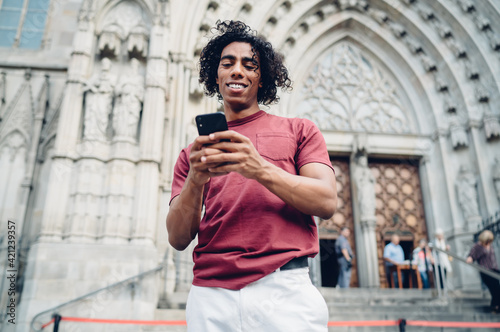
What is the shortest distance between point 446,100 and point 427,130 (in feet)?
2.93

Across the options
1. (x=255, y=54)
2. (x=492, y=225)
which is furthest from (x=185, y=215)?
(x=492, y=225)

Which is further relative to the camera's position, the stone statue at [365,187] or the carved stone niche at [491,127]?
the stone statue at [365,187]

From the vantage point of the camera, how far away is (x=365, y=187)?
31.7 feet

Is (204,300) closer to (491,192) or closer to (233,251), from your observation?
(233,251)

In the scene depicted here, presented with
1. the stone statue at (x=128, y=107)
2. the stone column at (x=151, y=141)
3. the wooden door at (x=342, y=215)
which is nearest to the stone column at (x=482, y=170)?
the wooden door at (x=342, y=215)

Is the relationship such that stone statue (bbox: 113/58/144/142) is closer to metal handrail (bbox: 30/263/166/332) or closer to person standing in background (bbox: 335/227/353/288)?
metal handrail (bbox: 30/263/166/332)

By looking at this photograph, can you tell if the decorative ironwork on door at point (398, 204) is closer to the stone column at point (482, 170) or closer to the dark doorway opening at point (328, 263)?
the dark doorway opening at point (328, 263)

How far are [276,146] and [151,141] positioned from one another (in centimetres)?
558

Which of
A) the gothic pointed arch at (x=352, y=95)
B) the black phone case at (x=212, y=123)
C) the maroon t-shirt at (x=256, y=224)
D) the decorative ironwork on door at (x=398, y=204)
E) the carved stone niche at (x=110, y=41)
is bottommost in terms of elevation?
the maroon t-shirt at (x=256, y=224)

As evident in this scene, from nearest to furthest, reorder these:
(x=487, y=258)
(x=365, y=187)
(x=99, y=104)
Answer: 1. (x=487, y=258)
2. (x=99, y=104)
3. (x=365, y=187)

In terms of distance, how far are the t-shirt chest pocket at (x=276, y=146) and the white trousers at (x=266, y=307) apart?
0.36 metres

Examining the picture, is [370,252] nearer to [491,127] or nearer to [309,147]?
[491,127]

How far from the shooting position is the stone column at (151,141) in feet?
20.2

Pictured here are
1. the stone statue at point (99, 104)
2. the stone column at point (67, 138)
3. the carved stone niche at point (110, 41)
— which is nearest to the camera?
the stone column at point (67, 138)
